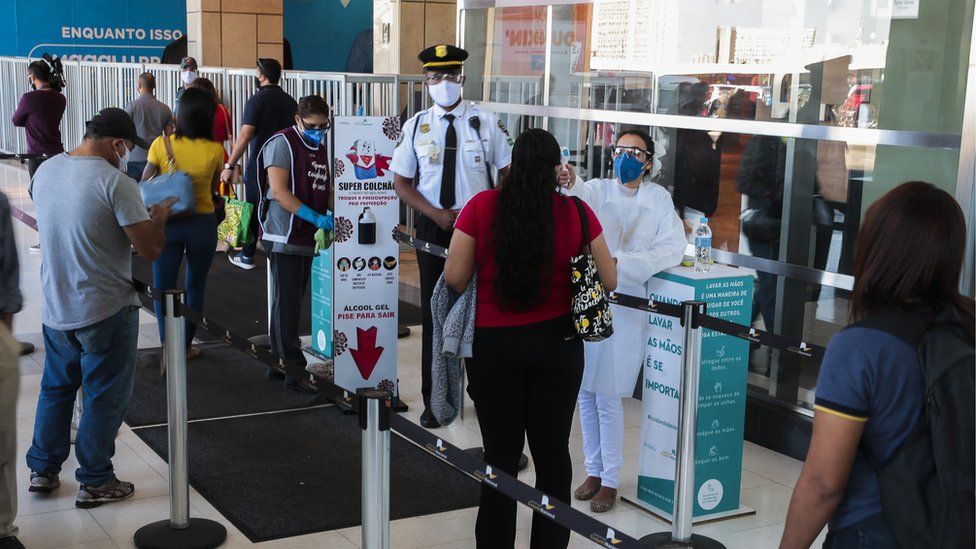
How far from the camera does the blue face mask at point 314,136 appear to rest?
20.8 feet

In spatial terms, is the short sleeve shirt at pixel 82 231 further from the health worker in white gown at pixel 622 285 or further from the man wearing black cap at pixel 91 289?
the health worker in white gown at pixel 622 285

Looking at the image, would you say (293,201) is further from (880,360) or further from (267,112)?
(880,360)

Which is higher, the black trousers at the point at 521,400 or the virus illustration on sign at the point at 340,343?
the black trousers at the point at 521,400

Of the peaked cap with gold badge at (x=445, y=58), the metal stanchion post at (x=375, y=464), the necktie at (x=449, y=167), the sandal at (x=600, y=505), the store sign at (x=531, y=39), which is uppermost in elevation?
the store sign at (x=531, y=39)

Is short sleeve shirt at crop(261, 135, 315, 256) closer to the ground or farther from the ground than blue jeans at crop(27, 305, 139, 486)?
farther from the ground

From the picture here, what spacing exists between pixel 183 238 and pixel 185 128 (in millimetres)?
664

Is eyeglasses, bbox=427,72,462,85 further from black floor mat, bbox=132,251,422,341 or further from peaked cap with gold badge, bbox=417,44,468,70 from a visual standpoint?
black floor mat, bbox=132,251,422,341

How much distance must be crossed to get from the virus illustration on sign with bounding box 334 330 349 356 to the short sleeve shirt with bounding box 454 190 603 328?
7.91ft

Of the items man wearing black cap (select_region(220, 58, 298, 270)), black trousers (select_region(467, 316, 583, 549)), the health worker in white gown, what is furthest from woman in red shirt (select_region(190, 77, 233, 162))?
black trousers (select_region(467, 316, 583, 549))

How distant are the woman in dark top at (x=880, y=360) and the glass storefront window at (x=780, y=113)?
298 cm

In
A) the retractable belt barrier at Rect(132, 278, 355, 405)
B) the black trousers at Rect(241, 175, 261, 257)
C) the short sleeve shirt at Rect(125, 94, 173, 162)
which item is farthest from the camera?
the short sleeve shirt at Rect(125, 94, 173, 162)

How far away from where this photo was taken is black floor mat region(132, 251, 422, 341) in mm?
8496

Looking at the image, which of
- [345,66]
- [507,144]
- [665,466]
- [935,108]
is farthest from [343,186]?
[345,66]

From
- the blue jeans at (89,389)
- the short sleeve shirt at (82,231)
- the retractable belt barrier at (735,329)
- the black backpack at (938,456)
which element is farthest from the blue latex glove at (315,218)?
the black backpack at (938,456)
